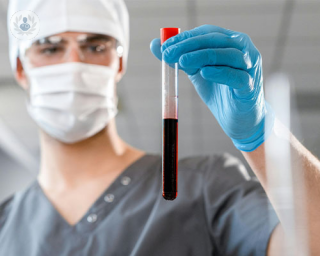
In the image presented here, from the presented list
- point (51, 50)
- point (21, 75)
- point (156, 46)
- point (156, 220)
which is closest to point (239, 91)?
point (156, 46)

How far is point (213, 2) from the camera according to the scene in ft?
2.70

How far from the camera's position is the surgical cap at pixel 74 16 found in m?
0.82

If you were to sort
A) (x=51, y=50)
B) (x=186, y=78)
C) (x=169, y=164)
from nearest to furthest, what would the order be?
(x=169, y=164) < (x=186, y=78) < (x=51, y=50)

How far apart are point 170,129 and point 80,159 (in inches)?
17.6

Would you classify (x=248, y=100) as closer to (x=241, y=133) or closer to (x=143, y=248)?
(x=241, y=133)

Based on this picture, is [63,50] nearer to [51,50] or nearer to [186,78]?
[51,50]

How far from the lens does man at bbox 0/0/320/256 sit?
77 centimetres

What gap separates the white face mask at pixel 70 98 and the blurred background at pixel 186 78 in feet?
0.26

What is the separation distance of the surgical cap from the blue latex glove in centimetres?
30

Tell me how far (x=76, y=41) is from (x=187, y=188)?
38 cm

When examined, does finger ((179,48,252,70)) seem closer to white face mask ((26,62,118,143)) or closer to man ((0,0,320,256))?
man ((0,0,320,256))

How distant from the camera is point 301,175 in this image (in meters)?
0.57

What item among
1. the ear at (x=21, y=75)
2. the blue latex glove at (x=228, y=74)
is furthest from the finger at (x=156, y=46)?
the ear at (x=21, y=75)

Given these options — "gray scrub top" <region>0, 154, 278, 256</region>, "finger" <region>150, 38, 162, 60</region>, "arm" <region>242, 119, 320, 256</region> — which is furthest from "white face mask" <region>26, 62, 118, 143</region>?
"arm" <region>242, 119, 320, 256</region>
